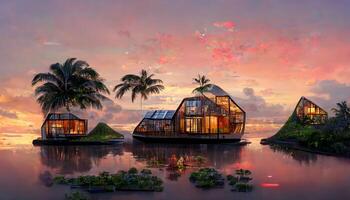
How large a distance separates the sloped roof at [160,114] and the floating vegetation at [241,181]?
96.6ft

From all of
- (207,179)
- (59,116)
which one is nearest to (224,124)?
(59,116)

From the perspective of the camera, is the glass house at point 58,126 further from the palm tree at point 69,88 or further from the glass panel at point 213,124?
the glass panel at point 213,124

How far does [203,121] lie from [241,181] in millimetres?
29797

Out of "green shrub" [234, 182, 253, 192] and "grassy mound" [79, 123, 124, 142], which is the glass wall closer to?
"grassy mound" [79, 123, 124, 142]

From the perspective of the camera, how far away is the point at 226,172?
23000mm

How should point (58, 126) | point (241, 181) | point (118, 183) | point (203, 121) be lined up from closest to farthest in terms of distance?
1. point (118, 183)
2. point (241, 181)
3. point (203, 121)
4. point (58, 126)

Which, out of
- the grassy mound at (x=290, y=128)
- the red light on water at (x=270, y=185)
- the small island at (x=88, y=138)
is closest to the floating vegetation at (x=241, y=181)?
the red light on water at (x=270, y=185)

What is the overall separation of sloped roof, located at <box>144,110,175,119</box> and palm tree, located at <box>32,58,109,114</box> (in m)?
6.67

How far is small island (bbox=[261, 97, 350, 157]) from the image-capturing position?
117ft

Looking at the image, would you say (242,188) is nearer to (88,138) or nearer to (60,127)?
(88,138)

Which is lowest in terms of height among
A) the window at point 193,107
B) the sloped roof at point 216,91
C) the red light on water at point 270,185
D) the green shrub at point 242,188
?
the red light on water at point 270,185

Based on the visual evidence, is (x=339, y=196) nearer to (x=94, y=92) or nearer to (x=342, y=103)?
(x=342, y=103)

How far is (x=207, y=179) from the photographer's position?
18969mm

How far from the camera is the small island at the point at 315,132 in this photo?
117 feet
